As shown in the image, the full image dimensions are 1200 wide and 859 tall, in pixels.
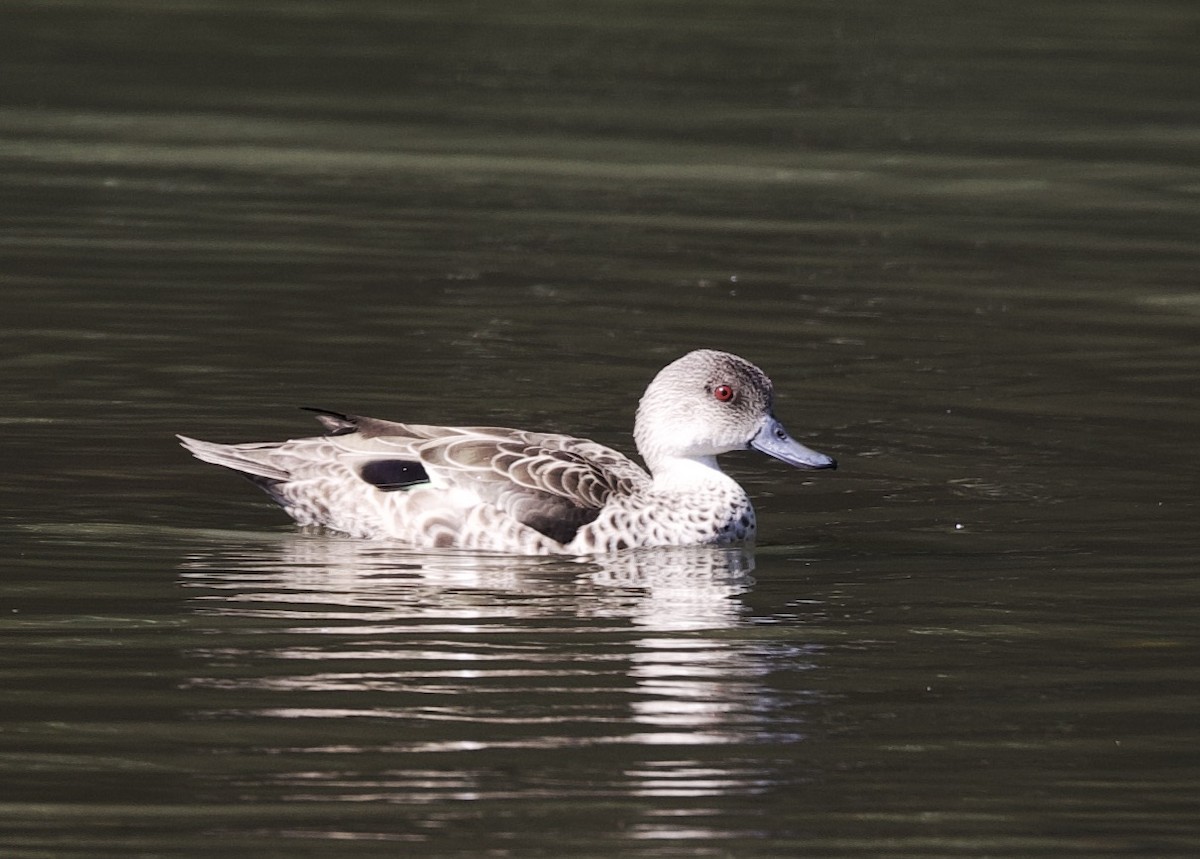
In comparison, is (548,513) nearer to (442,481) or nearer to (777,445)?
(442,481)

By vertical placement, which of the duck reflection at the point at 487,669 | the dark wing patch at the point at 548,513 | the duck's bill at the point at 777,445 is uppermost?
the duck's bill at the point at 777,445

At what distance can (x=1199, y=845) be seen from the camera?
7109mm

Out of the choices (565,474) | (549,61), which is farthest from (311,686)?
(549,61)

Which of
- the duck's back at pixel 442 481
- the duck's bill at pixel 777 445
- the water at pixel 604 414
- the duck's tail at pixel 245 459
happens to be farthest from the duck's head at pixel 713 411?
the duck's tail at pixel 245 459

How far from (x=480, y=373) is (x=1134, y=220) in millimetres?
7019

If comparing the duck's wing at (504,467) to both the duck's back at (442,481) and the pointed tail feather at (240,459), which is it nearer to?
the duck's back at (442,481)

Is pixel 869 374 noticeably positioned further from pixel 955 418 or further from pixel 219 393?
pixel 219 393

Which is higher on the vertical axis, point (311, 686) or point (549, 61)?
point (549, 61)

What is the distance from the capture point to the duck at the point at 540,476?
1077cm

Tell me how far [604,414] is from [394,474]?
101 inches

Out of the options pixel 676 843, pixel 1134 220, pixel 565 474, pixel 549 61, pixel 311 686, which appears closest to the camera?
pixel 676 843

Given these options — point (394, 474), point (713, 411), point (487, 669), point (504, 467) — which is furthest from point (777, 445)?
point (487, 669)

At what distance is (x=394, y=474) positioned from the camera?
1090cm

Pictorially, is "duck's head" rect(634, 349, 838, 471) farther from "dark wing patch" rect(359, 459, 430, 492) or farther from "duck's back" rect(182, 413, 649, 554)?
"dark wing patch" rect(359, 459, 430, 492)
